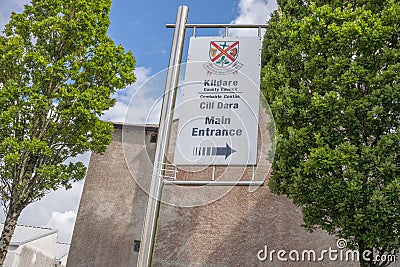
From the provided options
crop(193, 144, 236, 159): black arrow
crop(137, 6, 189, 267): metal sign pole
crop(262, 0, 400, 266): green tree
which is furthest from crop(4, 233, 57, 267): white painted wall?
crop(262, 0, 400, 266): green tree

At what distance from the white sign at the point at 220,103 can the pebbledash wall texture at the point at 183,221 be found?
346 centimetres

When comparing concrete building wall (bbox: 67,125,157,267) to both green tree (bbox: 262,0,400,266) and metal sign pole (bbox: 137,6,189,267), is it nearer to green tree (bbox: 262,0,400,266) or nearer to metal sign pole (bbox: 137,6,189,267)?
metal sign pole (bbox: 137,6,189,267)

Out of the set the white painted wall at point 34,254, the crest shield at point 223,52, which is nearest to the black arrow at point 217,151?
the crest shield at point 223,52

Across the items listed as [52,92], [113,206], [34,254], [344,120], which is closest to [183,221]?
[113,206]

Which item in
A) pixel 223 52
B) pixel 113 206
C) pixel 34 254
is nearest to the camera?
pixel 223 52

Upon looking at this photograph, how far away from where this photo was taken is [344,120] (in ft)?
21.2

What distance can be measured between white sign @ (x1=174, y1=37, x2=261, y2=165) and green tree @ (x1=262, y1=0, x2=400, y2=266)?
0.49 meters

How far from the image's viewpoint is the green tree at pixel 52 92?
9.27 metres

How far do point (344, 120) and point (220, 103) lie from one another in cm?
223

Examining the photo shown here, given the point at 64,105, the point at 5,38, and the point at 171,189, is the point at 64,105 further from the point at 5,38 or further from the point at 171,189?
the point at 171,189

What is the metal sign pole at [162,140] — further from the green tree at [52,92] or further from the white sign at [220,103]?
the green tree at [52,92]

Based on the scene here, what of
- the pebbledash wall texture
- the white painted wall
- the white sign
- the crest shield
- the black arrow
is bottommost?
the white painted wall

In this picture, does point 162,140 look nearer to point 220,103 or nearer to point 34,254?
point 220,103

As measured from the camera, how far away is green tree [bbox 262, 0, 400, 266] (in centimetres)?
593
